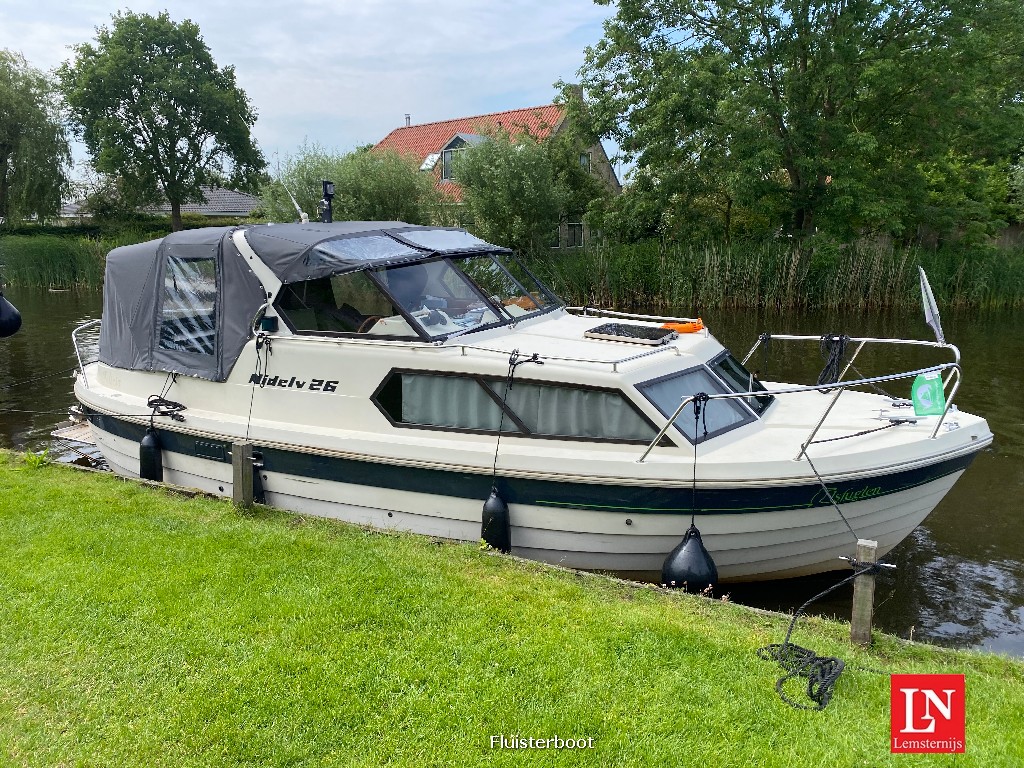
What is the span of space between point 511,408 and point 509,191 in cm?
2093

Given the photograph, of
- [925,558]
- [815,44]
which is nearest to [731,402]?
[925,558]

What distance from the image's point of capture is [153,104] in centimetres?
4538

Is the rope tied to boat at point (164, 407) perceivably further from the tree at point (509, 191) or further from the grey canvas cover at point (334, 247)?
the tree at point (509, 191)

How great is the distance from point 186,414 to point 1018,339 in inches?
719

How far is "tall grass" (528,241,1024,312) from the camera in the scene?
2247 centimetres

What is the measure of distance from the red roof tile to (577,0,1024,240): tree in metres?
5.00

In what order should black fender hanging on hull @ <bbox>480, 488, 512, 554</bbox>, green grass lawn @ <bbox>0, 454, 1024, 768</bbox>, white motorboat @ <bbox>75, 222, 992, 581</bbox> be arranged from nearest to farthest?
green grass lawn @ <bbox>0, 454, 1024, 768</bbox>
white motorboat @ <bbox>75, 222, 992, 581</bbox>
black fender hanging on hull @ <bbox>480, 488, 512, 554</bbox>

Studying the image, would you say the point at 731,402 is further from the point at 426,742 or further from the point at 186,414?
the point at 186,414

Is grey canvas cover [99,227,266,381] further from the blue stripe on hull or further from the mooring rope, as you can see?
the mooring rope

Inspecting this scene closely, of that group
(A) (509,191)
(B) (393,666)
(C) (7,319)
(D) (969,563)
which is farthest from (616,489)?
(A) (509,191)

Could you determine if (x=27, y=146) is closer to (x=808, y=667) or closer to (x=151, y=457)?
(x=151, y=457)

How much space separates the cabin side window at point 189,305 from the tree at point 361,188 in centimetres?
1891

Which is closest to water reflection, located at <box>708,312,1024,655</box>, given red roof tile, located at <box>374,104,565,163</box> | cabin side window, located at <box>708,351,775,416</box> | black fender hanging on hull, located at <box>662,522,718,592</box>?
black fender hanging on hull, located at <box>662,522,718,592</box>

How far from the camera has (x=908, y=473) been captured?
21.0ft
